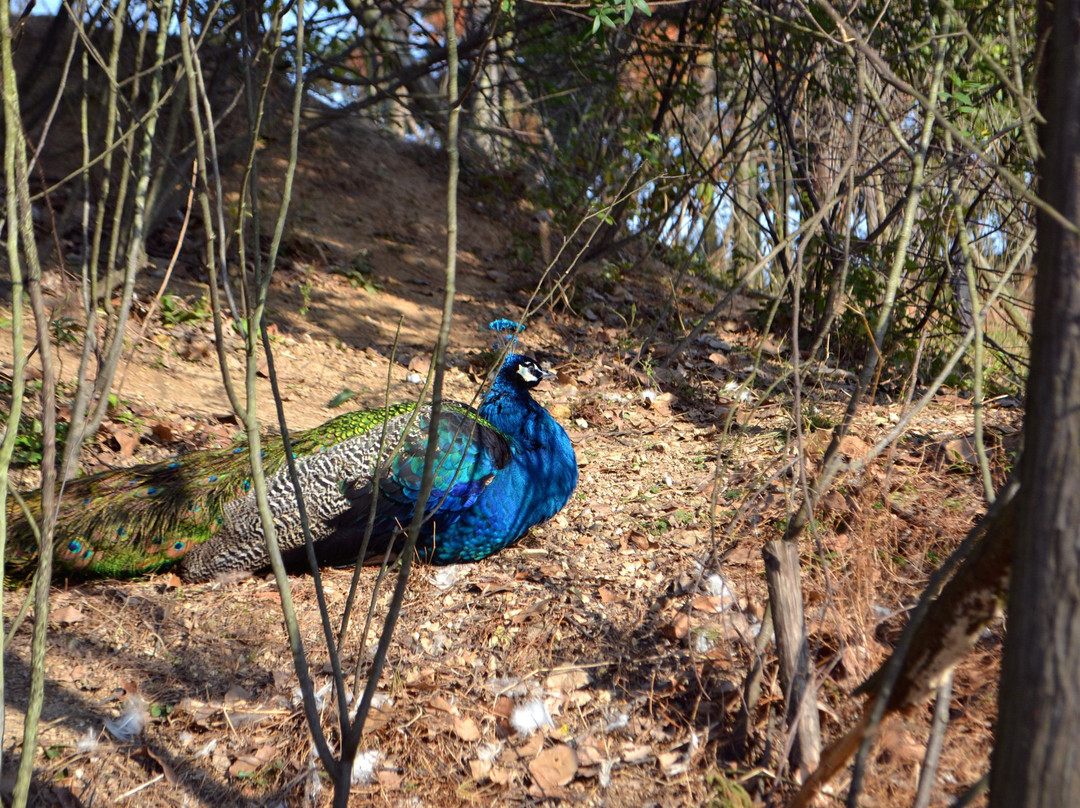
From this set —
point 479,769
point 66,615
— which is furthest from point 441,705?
point 66,615

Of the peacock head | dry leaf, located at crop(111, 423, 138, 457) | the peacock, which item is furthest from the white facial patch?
dry leaf, located at crop(111, 423, 138, 457)

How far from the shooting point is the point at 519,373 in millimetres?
4320

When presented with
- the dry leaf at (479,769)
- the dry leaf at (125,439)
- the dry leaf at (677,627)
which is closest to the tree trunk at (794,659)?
the dry leaf at (677,627)

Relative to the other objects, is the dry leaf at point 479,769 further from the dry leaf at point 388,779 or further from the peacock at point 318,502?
the peacock at point 318,502

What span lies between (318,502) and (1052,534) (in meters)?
2.97

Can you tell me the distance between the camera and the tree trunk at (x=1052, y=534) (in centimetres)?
124

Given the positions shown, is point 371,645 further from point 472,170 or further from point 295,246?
point 472,170

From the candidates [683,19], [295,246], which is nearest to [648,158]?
[683,19]

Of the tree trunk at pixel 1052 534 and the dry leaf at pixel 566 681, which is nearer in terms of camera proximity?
the tree trunk at pixel 1052 534

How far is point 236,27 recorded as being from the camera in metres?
5.11

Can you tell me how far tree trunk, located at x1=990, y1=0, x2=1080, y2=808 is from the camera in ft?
4.06

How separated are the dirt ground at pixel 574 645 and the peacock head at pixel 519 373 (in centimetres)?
57

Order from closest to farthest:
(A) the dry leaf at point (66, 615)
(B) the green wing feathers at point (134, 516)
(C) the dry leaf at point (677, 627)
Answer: (C) the dry leaf at point (677, 627)
(A) the dry leaf at point (66, 615)
(B) the green wing feathers at point (134, 516)

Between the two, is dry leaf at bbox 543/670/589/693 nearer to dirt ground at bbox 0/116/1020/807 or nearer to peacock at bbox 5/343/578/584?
dirt ground at bbox 0/116/1020/807
